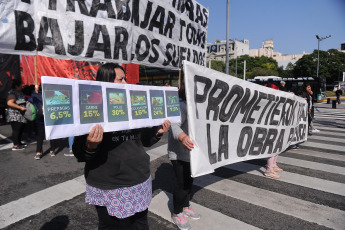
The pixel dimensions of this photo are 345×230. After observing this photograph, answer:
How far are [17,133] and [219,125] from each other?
19.2 feet

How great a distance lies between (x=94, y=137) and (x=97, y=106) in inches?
8.5

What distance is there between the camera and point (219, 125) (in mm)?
3094

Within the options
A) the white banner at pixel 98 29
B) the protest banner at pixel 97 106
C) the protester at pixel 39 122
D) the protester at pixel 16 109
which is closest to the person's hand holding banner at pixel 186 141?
the protest banner at pixel 97 106

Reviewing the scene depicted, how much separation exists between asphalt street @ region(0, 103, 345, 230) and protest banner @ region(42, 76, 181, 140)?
1736mm

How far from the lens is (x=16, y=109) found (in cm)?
619

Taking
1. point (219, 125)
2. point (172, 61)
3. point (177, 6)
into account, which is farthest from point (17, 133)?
point (219, 125)

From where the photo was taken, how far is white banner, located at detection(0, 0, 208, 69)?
229 centimetres

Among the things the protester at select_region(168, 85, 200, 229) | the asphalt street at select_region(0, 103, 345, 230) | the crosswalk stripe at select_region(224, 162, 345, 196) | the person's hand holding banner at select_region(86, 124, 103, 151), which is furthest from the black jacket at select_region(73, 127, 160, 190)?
the crosswalk stripe at select_region(224, 162, 345, 196)

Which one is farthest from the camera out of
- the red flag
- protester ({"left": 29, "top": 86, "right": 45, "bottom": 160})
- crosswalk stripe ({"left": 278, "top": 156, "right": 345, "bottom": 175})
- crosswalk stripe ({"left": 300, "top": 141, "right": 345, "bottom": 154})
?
the red flag

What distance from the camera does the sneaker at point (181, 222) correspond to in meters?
2.86

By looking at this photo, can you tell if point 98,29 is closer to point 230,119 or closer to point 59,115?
point 59,115

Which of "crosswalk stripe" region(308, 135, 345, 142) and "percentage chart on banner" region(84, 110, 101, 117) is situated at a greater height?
"percentage chart on banner" region(84, 110, 101, 117)

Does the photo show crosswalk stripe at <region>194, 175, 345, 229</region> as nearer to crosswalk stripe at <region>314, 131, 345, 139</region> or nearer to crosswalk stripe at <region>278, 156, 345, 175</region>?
crosswalk stripe at <region>278, 156, 345, 175</region>

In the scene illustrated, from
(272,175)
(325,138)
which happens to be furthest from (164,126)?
(325,138)
